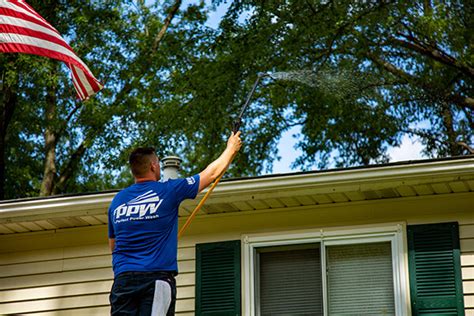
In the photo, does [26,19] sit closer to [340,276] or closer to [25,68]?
[340,276]

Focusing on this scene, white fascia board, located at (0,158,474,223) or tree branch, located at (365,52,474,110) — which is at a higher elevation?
tree branch, located at (365,52,474,110)

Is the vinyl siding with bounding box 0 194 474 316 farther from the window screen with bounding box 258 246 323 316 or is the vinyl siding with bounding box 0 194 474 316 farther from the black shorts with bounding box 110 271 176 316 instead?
the black shorts with bounding box 110 271 176 316

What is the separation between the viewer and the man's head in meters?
5.19

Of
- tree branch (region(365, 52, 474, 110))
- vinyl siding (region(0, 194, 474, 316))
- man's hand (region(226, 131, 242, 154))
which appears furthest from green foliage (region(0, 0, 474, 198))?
man's hand (region(226, 131, 242, 154))

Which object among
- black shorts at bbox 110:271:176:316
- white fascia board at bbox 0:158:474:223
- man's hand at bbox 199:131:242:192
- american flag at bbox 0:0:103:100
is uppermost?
american flag at bbox 0:0:103:100

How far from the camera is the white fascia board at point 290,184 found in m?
7.35

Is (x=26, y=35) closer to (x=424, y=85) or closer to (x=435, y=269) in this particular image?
(x=435, y=269)

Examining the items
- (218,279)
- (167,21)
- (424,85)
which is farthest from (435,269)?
(167,21)

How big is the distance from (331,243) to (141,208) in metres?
3.29

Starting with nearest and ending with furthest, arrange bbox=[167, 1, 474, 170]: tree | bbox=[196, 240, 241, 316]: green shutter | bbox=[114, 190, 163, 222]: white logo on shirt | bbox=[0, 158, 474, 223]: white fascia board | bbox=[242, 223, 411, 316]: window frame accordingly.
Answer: bbox=[114, 190, 163, 222]: white logo on shirt < bbox=[0, 158, 474, 223]: white fascia board < bbox=[242, 223, 411, 316]: window frame < bbox=[196, 240, 241, 316]: green shutter < bbox=[167, 1, 474, 170]: tree

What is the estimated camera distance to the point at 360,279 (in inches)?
307

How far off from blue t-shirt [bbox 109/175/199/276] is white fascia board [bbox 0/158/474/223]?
8.87ft

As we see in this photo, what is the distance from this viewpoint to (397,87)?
1631 centimetres

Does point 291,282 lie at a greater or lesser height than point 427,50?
lesser
